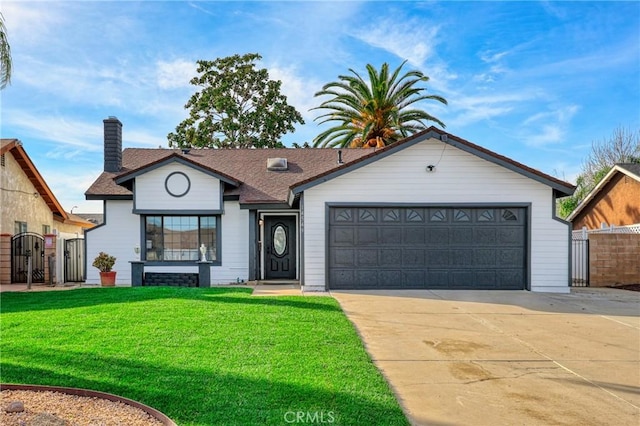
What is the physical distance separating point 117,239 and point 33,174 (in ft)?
23.5

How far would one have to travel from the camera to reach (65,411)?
4035 mm

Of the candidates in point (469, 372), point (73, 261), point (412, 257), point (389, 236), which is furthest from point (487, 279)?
point (73, 261)

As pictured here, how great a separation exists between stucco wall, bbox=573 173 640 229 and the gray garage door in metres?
10.6

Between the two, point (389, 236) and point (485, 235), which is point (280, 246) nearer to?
point (389, 236)

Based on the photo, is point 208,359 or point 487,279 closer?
point 208,359

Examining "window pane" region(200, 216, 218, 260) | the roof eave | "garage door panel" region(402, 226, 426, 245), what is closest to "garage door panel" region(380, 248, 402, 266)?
"garage door panel" region(402, 226, 426, 245)

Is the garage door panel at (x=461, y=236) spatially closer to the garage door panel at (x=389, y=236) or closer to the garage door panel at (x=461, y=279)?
the garage door panel at (x=461, y=279)

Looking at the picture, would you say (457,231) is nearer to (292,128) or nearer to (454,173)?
(454,173)

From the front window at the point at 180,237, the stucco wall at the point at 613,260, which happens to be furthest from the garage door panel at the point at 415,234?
the stucco wall at the point at 613,260

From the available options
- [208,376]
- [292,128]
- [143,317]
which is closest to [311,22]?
[143,317]

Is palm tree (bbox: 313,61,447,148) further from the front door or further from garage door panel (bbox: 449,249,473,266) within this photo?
garage door panel (bbox: 449,249,473,266)

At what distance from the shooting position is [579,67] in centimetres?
1659

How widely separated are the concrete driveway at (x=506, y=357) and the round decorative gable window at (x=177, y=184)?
6875 millimetres

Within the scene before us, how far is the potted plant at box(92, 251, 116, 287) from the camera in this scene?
1377 cm
